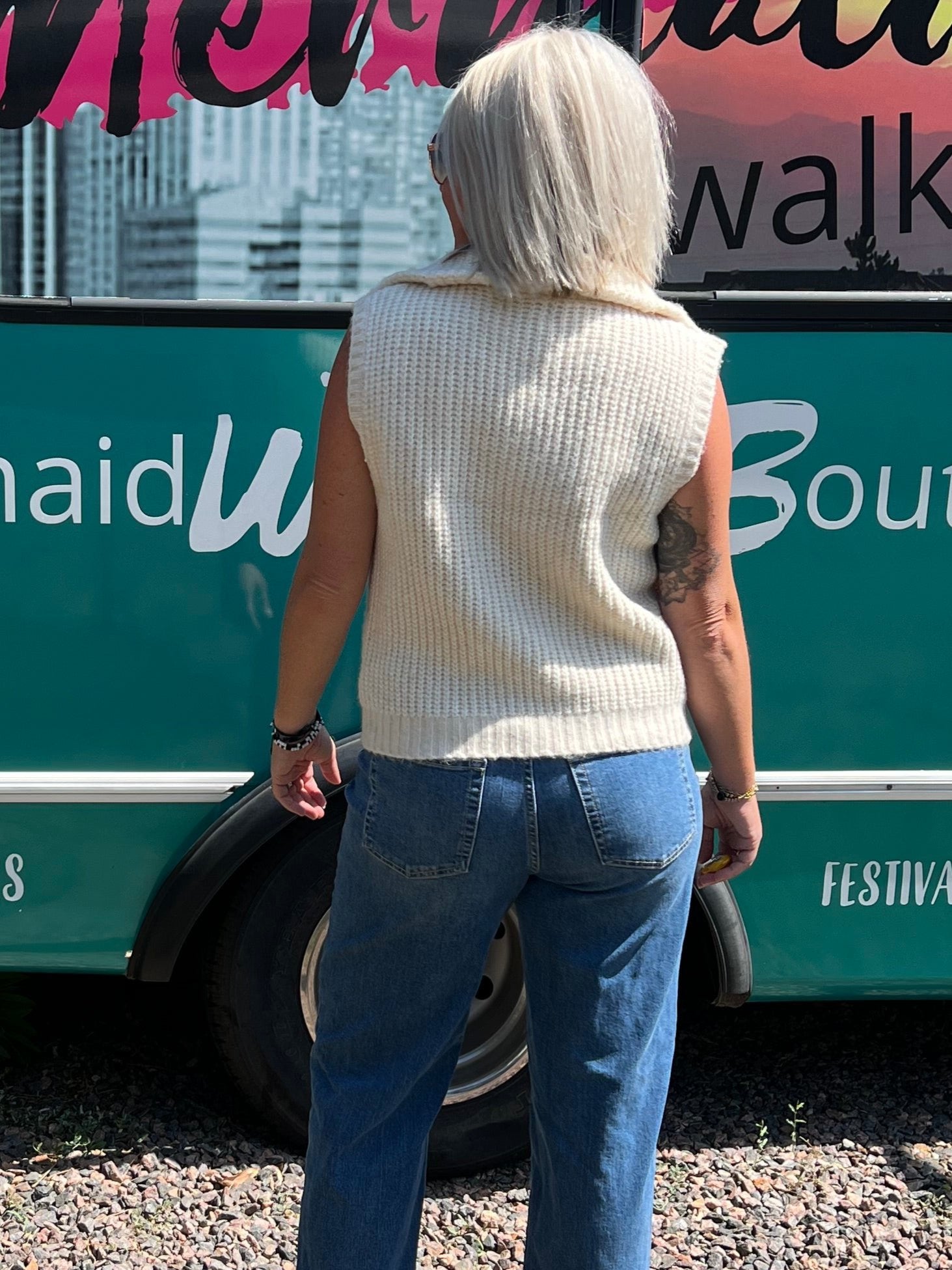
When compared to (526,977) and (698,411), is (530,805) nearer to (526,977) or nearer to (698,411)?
(526,977)

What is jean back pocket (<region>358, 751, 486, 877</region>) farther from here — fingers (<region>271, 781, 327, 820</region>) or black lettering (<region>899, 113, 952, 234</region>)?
black lettering (<region>899, 113, 952, 234</region>)

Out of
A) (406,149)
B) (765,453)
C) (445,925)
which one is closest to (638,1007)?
(445,925)

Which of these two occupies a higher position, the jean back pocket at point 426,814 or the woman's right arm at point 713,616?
the woman's right arm at point 713,616

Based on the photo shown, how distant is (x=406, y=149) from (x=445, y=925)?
55.1 inches

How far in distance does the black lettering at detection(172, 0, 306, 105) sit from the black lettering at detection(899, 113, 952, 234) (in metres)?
0.96

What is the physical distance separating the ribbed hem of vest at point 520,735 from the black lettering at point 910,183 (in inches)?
52.2

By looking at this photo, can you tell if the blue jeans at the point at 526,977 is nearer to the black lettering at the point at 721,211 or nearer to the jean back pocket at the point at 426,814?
the jean back pocket at the point at 426,814

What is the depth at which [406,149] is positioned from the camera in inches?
88.7

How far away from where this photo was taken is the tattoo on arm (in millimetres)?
1470

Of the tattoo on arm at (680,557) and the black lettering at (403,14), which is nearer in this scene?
the tattoo on arm at (680,557)

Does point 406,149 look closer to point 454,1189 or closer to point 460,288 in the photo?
point 460,288

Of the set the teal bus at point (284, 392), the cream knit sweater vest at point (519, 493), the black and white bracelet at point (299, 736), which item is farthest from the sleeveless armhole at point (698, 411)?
the teal bus at point (284, 392)

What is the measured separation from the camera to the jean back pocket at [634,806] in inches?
56.2

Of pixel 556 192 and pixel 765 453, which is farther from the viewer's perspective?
pixel 765 453
